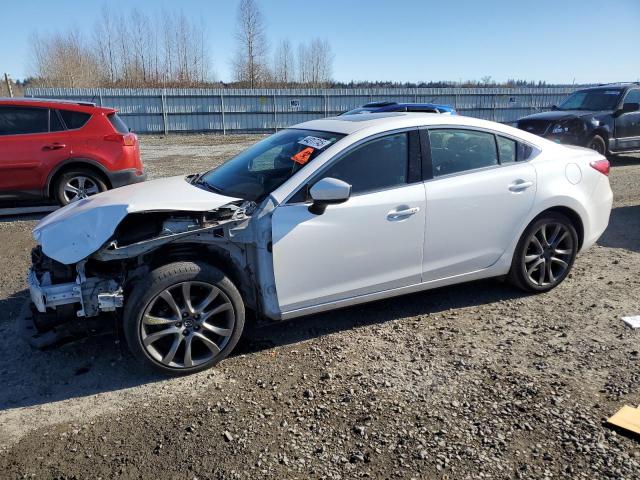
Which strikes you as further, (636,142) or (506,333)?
(636,142)

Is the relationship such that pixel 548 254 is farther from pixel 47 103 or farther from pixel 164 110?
pixel 164 110

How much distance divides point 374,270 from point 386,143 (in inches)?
39.1

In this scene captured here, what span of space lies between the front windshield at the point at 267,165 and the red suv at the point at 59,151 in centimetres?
413

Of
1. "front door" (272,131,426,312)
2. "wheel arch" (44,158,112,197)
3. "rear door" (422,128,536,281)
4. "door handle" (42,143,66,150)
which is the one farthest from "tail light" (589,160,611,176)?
"door handle" (42,143,66,150)

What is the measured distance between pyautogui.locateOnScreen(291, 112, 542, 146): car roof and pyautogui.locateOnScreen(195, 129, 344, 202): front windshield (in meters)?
0.14

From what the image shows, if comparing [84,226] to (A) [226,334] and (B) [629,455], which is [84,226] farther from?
Result: (B) [629,455]

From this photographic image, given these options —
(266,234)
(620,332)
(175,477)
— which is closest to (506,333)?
(620,332)

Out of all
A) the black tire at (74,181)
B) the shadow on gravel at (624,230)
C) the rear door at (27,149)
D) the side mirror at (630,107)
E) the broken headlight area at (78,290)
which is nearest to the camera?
the broken headlight area at (78,290)

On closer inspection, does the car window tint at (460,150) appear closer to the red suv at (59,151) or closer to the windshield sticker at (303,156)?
the windshield sticker at (303,156)

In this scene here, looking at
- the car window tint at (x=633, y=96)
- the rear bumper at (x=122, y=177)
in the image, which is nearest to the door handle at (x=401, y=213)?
the rear bumper at (x=122, y=177)

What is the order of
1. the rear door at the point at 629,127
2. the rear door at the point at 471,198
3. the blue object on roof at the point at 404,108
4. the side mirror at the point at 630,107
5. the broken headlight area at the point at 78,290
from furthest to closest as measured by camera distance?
the blue object on roof at the point at 404,108, the rear door at the point at 629,127, the side mirror at the point at 630,107, the rear door at the point at 471,198, the broken headlight area at the point at 78,290

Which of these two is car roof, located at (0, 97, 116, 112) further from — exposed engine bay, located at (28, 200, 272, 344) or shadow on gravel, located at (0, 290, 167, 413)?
exposed engine bay, located at (28, 200, 272, 344)

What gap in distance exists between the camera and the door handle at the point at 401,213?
3.70 metres

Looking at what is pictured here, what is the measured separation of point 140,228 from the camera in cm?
342
